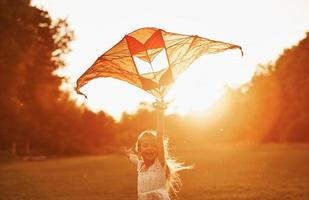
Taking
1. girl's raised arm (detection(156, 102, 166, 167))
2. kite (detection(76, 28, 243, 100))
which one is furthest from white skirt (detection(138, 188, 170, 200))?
kite (detection(76, 28, 243, 100))

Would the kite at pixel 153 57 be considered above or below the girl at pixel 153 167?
above

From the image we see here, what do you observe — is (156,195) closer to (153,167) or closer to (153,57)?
(153,167)

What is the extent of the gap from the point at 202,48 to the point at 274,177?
48.8ft

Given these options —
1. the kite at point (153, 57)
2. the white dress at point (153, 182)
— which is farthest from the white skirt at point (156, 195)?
the kite at point (153, 57)

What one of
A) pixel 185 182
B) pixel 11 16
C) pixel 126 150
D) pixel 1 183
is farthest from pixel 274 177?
pixel 11 16

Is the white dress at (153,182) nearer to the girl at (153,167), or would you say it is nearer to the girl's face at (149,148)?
the girl at (153,167)

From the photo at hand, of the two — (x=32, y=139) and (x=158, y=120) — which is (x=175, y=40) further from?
(x=32, y=139)

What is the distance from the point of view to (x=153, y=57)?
7512mm

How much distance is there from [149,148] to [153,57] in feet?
4.03

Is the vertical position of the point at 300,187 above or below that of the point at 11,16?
below

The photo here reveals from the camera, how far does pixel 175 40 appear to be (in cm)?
721

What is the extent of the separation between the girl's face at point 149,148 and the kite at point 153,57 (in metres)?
0.58

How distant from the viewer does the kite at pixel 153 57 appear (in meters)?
7.18

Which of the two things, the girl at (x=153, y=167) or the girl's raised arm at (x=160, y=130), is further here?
the girl at (x=153, y=167)
